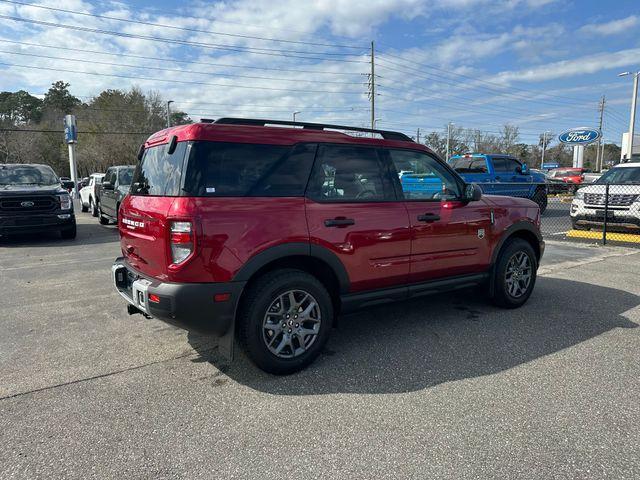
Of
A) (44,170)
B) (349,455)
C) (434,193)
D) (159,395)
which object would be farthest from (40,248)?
(349,455)

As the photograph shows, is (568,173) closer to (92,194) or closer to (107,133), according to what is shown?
(92,194)

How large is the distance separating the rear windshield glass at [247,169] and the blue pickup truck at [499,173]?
463 inches

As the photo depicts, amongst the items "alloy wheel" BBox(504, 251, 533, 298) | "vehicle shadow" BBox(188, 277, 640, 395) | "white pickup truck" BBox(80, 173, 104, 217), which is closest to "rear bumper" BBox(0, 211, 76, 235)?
"white pickup truck" BBox(80, 173, 104, 217)

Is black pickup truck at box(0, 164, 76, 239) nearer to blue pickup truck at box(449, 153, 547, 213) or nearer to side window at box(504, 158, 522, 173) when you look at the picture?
blue pickup truck at box(449, 153, 547, 213)

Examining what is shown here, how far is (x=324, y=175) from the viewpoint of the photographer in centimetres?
377

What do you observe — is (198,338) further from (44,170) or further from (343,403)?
(44,170)

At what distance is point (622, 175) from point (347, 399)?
1116 centimetres

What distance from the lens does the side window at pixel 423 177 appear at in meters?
4.30

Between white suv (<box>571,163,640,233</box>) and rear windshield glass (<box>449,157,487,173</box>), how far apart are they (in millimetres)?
3944

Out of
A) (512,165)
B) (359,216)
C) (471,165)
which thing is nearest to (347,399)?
(359,216)

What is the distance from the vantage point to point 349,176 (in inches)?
155

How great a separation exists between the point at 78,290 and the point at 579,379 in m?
6.04

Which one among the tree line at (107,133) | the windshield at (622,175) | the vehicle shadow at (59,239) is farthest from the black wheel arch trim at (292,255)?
the tree line at (107,133)

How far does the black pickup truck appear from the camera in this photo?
9945 millimetres
